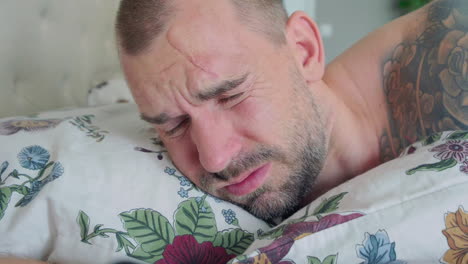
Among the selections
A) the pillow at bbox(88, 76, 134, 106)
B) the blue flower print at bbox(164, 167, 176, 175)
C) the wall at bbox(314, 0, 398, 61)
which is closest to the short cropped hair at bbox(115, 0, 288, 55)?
the blue flower print at bbox(164, 167, 176, 175)

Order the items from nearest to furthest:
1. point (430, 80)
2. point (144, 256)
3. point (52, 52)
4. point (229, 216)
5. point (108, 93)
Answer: point (144, 256) → point (229, 216) → point (430, 80) → point (52, 52) → point (108, 93)

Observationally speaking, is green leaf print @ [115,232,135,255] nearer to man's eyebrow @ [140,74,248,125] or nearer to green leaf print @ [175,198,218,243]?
green leaf print @ [175,198,218,243]

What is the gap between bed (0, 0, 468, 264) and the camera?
59 centimetres

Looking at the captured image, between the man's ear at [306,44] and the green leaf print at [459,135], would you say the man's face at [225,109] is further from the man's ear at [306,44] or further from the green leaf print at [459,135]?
the green leaf print at [459,135]

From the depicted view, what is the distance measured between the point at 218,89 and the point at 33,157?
1.16 feet

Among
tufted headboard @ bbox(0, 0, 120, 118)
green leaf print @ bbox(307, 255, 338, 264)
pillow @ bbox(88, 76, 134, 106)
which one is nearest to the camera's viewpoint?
green leaf print @ bbox(307, 255, 338, 264)

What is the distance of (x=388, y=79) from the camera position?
1.01 m

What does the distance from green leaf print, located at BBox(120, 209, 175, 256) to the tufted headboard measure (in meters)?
0.72

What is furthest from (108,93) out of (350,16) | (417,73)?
(350,16)

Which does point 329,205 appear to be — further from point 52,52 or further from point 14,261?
point 52,52

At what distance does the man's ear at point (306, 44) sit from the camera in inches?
39.8

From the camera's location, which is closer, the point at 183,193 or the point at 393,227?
the point at 393,227

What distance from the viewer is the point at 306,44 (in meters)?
1.04

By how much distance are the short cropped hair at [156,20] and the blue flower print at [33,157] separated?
25 cm
